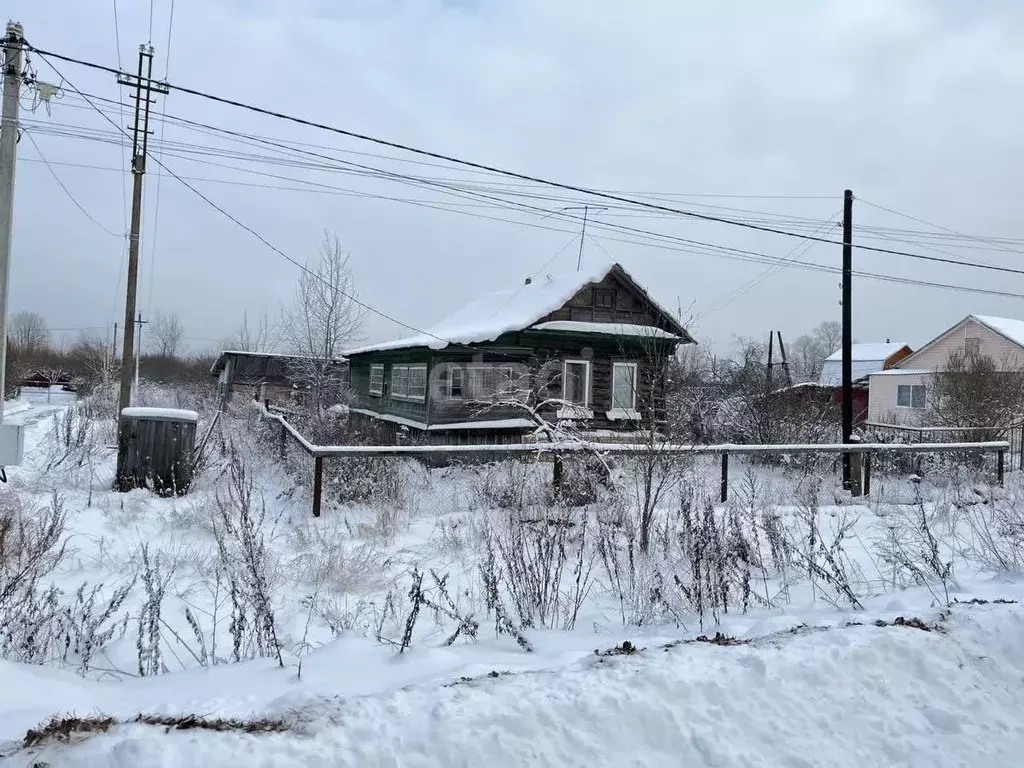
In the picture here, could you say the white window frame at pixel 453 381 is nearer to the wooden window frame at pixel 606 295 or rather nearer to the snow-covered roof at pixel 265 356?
the wooden window frame at pixel 606 295

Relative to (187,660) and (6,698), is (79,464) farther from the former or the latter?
(6,698)

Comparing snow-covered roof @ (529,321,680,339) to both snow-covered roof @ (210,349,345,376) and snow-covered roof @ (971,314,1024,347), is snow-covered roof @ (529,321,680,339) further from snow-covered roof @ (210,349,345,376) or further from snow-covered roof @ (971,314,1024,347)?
snow-covered roof @ (971,314,1024,347)

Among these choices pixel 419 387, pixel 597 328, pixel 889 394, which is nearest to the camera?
pixel 597 328

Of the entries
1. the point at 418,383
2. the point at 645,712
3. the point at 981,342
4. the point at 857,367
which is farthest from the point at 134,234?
the point at 857,367

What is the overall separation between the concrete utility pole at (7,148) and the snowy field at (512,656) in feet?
7.22

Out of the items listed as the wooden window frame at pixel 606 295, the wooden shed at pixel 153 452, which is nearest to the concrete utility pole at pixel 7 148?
the wooden shed at pixel 153 452

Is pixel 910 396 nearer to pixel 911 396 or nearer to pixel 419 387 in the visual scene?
pixel 911 396

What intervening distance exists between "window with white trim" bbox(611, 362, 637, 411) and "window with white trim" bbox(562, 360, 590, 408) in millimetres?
884

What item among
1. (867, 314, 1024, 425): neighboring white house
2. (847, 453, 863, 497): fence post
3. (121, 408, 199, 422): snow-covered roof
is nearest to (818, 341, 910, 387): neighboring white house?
(867, 314, 1024, 425): neighboring white house

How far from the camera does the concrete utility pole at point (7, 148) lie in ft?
21.6

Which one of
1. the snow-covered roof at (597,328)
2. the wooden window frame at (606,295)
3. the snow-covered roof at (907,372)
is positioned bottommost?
the snow-covered roof at (597,328)

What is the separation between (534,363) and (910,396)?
23.3 metres

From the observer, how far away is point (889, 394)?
32594 millimetres

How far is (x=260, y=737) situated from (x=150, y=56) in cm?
1719
